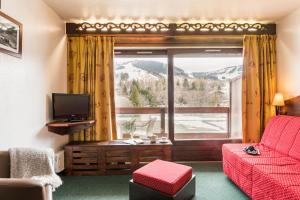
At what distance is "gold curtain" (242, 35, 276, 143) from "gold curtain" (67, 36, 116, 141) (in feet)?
7.59

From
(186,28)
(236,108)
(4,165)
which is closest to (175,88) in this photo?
(186,28)

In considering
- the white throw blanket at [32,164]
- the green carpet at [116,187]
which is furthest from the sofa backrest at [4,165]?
the green carpet at [116,187]

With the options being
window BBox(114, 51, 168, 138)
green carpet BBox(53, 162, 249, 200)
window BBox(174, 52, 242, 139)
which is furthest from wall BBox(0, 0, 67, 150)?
window BBox(174, 52, 242, 139)

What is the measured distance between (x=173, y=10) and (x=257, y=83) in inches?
74.4

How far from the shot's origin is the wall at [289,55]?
3.37 m

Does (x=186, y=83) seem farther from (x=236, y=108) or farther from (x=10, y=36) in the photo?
(x=10, y=36)

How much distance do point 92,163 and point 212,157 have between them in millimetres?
2096

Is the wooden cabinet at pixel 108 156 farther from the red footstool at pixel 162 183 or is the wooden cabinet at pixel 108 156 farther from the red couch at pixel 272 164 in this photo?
the red couch at pixel 272 164

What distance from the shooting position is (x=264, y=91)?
3.88 m

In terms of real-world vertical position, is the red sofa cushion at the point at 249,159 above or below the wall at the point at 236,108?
below

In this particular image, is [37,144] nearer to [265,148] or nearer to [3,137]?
[3,137]

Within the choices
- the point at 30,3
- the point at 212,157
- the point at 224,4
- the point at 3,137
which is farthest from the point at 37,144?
the point at 224,4

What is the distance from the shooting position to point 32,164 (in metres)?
2.06

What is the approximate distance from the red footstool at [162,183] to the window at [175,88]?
149 centimetres
